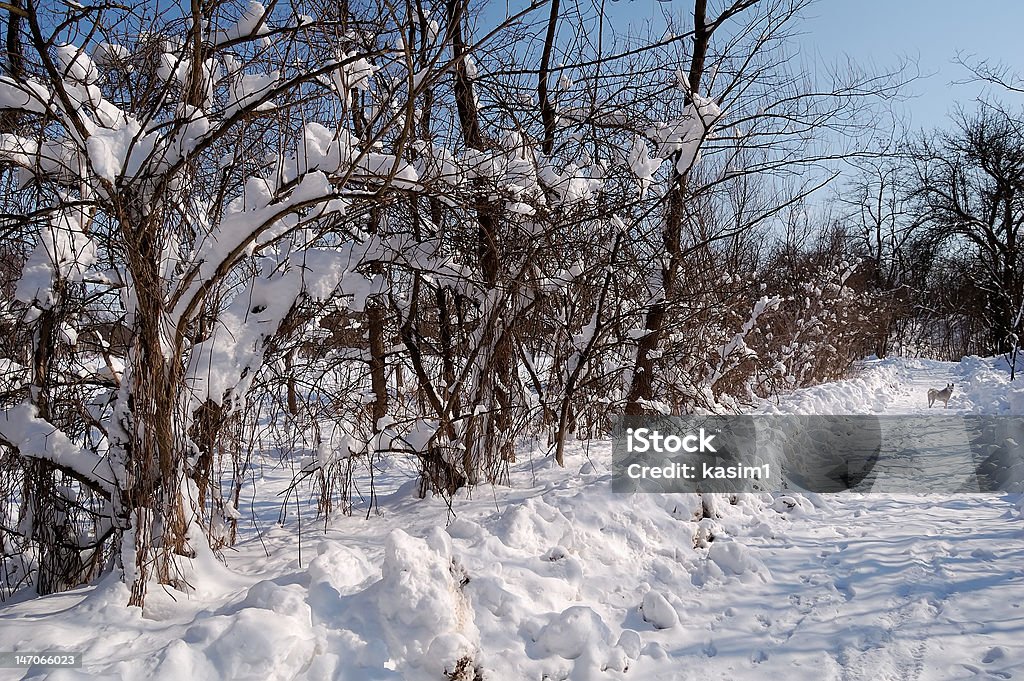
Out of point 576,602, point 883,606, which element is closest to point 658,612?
point 576,602

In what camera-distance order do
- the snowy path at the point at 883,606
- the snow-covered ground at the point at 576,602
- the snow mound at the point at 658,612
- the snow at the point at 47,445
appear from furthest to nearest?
the snow mound at the point at 658,612
the snow at the point at 47,445
the snowy path at the point at 883,606
the snow-covered ground at the point at 576,602

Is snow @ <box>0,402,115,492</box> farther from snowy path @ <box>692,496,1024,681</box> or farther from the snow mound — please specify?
snowy path @ <box>692,496,1024,681</box>

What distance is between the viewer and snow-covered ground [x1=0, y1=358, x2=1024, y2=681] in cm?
232

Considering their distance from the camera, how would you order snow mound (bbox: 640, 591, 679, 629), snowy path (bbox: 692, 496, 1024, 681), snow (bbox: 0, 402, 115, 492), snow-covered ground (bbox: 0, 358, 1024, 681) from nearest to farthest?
snow-covered ground (bbox: 0, 358, 1024, 681) → snowy path (bbox: 692, 496, 1024, 681) → snow (bbox: 0, 402, 115, 492) → snow mound (bbox: 640, 591, 679, 629)

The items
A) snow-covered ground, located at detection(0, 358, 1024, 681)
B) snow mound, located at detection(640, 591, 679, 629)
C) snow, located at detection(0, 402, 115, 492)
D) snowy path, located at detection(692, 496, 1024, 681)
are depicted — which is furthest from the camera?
snow mound, located at detection(640, 591, 679, 629)

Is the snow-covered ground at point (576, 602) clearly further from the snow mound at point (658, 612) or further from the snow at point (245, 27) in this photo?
the snow at point (245, 27)

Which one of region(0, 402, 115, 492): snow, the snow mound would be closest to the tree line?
region(0, 402, 115, 492): snow

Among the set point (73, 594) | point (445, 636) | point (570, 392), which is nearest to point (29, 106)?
point (73, 594)

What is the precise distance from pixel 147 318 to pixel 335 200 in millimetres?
867

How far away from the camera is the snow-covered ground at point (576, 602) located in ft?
7.63

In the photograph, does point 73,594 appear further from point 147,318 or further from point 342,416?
point 342,416

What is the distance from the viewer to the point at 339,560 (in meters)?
2.82

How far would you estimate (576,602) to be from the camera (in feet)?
10.0

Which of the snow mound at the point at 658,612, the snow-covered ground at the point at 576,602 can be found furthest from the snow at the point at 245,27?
the snow mound at the point at 658,612
